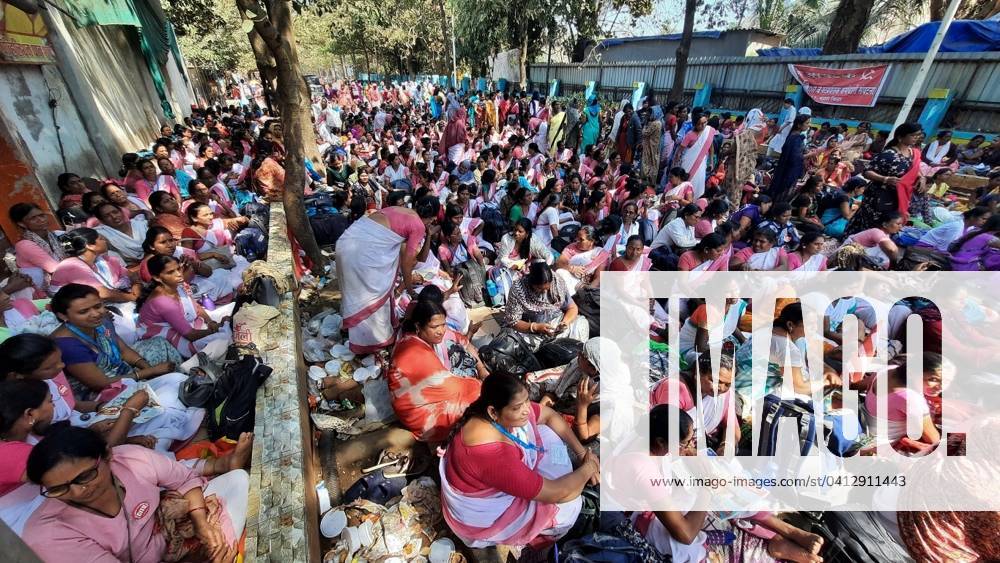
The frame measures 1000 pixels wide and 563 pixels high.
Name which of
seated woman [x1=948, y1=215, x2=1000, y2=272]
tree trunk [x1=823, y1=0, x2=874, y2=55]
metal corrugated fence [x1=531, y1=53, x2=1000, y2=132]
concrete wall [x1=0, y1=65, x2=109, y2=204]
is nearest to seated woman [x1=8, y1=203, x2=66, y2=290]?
concrete wall [x1=0, y1=65, x2=109, y2=204]

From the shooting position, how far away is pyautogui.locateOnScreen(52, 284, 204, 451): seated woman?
257 cm

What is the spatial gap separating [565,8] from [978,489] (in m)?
21.5

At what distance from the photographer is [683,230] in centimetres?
524

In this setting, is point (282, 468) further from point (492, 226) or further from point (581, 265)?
point (492, 226)

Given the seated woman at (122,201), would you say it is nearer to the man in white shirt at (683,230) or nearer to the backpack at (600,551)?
the backpack at (600,551)

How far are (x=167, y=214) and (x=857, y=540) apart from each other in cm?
669

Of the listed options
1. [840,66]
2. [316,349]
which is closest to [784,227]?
[316,349]

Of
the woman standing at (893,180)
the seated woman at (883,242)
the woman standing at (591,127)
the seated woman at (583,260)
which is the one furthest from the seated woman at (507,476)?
the woman standing at (591,127)

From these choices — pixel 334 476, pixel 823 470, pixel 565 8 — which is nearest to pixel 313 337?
pixel 334 476

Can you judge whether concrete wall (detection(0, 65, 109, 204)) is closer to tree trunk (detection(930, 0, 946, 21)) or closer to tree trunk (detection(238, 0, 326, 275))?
tree trunk (detection(238, 0, 326, 275))

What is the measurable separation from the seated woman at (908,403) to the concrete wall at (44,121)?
28.1 ft

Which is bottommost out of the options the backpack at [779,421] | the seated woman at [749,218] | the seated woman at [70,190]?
the backpack at [779,421]

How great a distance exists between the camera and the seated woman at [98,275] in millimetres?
3550

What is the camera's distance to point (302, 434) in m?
2.68
